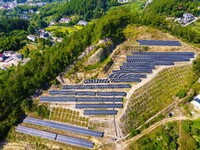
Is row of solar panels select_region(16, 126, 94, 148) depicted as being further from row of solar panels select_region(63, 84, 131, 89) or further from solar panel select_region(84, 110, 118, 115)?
row of solar panels select_region(63, 84, 131, 89)

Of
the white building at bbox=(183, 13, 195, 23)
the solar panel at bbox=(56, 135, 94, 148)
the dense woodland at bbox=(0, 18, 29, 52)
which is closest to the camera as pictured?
the solar panel at bbox=(56, 135, 94, 148)

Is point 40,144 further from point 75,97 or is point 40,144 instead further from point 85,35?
point 85,35

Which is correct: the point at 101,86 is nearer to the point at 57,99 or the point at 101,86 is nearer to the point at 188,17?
the point at 57,99

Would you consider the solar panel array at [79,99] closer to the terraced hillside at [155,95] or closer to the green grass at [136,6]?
the terraced hillside at [155,95]

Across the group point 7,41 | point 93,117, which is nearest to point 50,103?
point 93,117

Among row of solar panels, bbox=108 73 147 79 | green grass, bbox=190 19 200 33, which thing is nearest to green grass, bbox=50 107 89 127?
row of solar panels, bbox=108 73 147 79

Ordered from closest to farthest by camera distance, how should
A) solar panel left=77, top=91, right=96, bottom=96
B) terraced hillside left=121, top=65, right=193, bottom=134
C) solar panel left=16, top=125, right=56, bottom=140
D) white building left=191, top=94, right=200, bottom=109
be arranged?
1. solar panel left=16, top=125, right=56, bottom=140
2. terraced hillside left=121, top=65, right=193, bottom=134
3. white building left=191, top=94, right=200, bottom=109
4. solar panel left=77, top=91, right=96, bottom=96
